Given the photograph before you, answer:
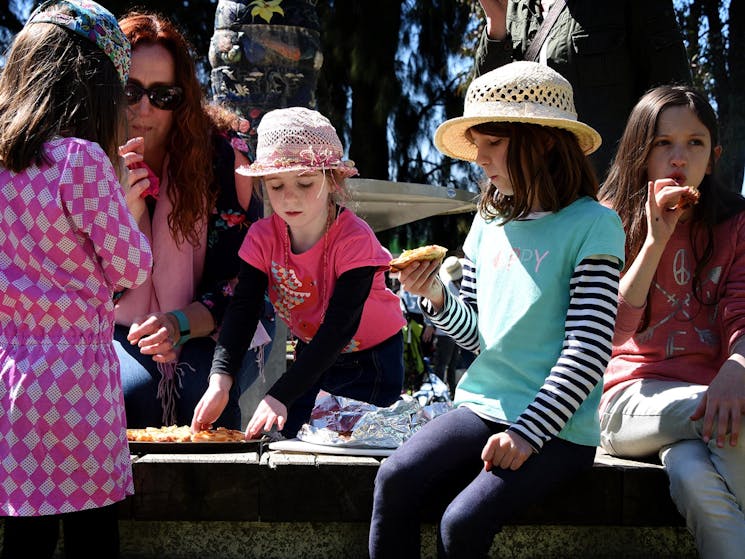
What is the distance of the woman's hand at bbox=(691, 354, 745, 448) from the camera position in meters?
2.62

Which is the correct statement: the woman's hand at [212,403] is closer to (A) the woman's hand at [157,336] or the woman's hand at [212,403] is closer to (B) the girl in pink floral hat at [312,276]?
(B) the girl in pink floral hat at [312,276]

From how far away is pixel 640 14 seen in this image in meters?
3.75

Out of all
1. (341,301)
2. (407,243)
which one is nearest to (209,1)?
(407,243)

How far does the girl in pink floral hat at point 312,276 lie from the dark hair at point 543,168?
0.63 meters

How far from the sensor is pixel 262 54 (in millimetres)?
5367

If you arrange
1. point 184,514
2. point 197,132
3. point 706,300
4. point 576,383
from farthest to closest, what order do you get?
point 197,132 < point 706,300 < point 184,514 < point 576,383

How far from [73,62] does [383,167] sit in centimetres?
1225

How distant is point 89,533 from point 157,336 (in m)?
0.93

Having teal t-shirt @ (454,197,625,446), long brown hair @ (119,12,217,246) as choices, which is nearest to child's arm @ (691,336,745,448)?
teal t-shirt @ (454,197,625,446)

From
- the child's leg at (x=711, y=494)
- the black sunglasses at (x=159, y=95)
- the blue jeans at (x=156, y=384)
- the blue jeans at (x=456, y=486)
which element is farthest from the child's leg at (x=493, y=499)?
the black sunglasses at (x=159, y=95)

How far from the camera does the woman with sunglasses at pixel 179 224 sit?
3.49 metres

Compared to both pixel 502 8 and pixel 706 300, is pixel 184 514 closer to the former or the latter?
pixel 706 300

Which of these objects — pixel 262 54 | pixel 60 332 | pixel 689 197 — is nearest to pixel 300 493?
pixel 60 332

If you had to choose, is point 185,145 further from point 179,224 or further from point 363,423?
point 363,423
